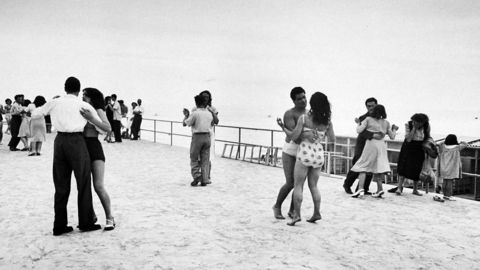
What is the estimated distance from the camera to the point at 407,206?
21.2 ft

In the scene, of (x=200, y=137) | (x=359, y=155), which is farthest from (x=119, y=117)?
(x=359, y=155)

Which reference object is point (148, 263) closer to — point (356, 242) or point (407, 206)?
point (356, 242)

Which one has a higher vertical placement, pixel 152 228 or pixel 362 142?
pixel 362 142

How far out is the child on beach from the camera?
22.8ft

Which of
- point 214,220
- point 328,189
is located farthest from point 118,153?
point 214,220

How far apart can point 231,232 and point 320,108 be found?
176 cm

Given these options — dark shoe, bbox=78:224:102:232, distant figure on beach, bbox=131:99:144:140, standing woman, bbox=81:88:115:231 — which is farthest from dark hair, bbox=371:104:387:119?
distant figure on beach, bbox=131:99:144:140

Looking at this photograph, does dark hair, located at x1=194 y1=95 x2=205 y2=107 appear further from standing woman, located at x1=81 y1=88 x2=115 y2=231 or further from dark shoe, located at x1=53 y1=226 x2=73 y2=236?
dark shoe, located at x1=53 y1=226 x2=73 y2=236

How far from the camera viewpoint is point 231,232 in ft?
16.1

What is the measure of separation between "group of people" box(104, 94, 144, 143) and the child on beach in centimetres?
1158

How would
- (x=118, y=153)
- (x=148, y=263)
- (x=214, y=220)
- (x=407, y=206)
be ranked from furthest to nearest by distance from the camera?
(x=118, y=153), (x=407, y=206), (x=214, y=220), (x=148, y=263)

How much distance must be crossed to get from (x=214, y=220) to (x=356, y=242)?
5.90 ft

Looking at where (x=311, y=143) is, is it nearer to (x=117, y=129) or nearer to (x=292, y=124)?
(x=292, y=124)

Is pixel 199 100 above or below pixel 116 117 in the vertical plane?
above
